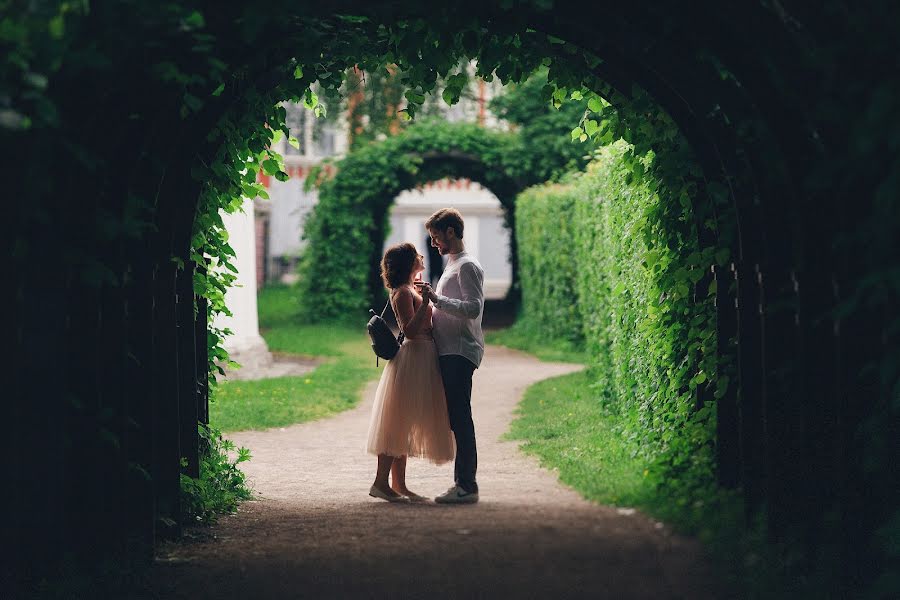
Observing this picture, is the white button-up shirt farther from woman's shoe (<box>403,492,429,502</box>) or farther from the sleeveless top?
woman's shoe (<box>403,492,429,502</box>)

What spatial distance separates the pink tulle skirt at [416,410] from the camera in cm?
730

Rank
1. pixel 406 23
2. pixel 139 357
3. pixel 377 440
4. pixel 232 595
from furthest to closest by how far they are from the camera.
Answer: pixel 377 440, pixel 406 23, pixel 139 357, pixel 232 595

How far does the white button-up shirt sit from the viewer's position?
711cm

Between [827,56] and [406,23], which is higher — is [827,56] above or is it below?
below

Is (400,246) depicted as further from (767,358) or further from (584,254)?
(584,254)

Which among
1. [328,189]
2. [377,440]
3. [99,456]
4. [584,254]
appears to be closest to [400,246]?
[377,440]

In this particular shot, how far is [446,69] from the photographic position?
22.7 ft

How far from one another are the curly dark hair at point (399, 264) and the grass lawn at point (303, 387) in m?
1.63

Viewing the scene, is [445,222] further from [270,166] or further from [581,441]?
[581,441]

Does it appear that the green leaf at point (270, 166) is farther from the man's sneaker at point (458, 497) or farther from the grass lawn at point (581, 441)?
the grass lawn at point (581, 441)

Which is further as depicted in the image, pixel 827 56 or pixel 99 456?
pixel 99 456

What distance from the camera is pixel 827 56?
4223mm

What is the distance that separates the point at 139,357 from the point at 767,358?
123 inches

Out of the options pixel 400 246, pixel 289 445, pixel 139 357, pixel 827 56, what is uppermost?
pixel 827 56
